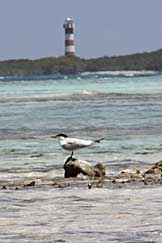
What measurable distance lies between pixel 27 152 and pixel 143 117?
44.2 feet

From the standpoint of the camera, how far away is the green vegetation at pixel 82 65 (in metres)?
185

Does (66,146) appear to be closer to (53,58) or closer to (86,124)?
(86,124)

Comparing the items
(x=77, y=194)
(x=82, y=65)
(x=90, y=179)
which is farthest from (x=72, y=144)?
(x=82, y=65)

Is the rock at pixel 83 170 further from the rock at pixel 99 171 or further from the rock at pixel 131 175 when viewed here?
the rock at pixel 131 175

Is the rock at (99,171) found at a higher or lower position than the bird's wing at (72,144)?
lower

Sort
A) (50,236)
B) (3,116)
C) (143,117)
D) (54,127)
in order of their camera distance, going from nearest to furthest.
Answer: (50,236)
(54,127)
(143,117)
(3,116)

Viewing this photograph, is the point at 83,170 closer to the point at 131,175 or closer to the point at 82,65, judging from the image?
the point at 131,175

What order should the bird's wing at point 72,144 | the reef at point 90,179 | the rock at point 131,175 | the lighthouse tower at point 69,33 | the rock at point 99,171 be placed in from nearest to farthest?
the reef at point 90,179 → the rock at point 131,175 → the rock at point 99,171 → the bird's wing at point 72,144 → the lighthouse tower at point 69,33

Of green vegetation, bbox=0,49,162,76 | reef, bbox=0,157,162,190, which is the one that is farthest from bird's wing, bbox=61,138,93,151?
green vegetation, bbox=0,49,162,76

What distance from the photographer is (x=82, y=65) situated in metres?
187

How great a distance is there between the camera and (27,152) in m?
20.0

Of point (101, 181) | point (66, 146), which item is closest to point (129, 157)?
point (66, 146)

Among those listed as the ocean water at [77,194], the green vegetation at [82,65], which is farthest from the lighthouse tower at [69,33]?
the ocean water at [77,194]

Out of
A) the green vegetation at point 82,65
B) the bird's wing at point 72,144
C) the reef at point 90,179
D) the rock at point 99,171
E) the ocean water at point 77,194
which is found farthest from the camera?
the green vegetation at point 82,65
